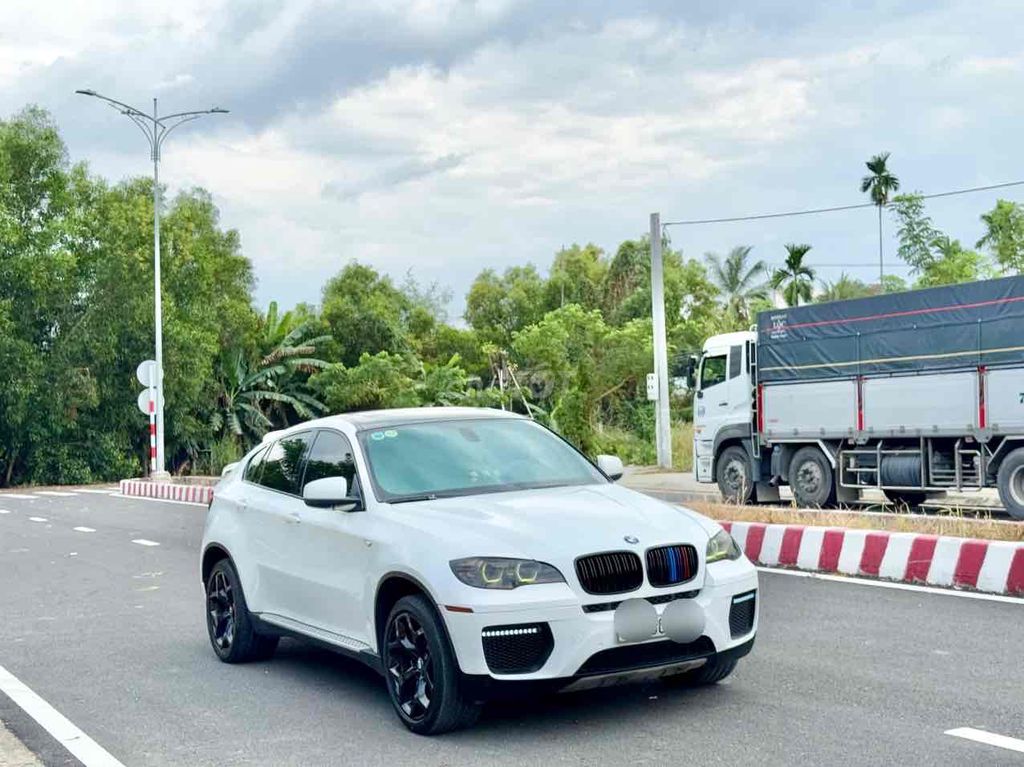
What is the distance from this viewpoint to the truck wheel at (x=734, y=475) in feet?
73.0

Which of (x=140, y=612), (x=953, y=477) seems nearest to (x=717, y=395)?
(x=953, y=477)

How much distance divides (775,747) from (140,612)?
6.63m

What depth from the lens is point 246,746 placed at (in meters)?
6.36

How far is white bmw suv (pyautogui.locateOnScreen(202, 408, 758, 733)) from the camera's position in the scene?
6.00 meters

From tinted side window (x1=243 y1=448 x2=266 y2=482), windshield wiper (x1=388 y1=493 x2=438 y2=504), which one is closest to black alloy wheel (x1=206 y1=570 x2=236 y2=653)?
tinted side window (x1=243 y1=448 x2=266 y2=482)

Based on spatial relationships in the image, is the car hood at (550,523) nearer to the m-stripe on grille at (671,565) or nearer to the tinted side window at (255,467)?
the m-stripe on grille at (671,565)

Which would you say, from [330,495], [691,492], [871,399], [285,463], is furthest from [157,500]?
[330,495]

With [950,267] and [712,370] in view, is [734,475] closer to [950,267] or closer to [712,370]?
[712,370]

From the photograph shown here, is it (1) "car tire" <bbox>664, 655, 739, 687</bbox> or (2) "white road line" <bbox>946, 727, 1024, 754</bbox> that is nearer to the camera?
(2) "white road line" <bbox>946, 727, 1024, 754</bbox>

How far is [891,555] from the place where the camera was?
11.4 metres

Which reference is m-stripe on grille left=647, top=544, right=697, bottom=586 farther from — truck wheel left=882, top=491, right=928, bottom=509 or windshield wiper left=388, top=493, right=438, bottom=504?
truck wheel left=882, top=491, right=928, bottom=509

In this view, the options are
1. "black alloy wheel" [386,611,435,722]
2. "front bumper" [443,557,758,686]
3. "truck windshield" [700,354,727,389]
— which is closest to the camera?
"front bumper" [443,557,758,686]

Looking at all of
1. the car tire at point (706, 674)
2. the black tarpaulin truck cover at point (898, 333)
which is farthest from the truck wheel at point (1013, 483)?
the car tire at point (706, 674)

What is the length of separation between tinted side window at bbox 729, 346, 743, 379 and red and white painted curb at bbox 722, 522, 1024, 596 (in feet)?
30.8
